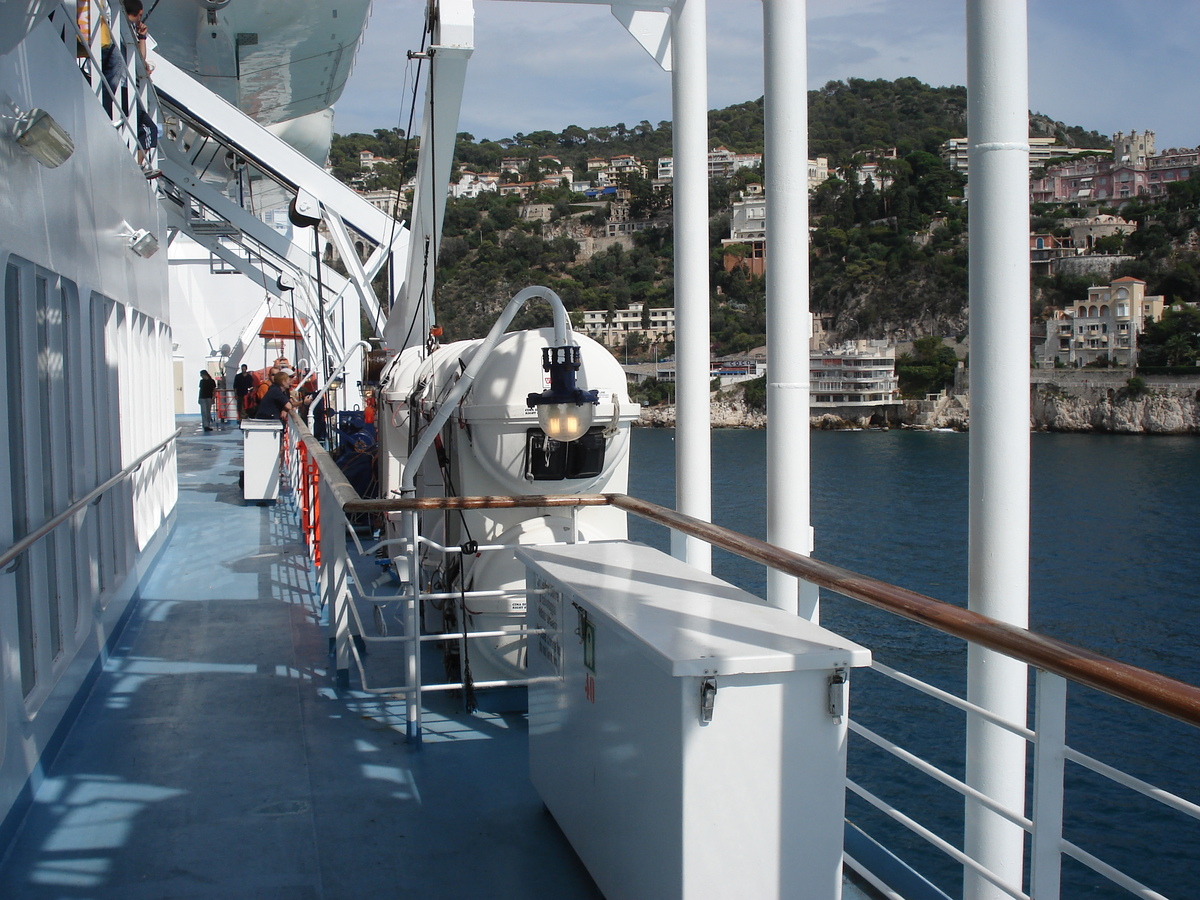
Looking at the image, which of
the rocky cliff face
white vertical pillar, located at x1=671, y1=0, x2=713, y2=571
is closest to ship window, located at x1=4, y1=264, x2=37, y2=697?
white vertical pillar, located at x1=671, y1=0, x2=713, y2=571

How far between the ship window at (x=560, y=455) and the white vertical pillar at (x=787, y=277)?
82 cm

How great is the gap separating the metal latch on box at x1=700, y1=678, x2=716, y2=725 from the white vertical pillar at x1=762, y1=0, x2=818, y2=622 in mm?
1314

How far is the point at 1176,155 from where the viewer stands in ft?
390

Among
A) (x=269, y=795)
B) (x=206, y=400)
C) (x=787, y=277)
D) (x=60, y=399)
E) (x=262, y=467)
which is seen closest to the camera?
(x=269, y=795)

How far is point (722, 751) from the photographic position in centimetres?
155

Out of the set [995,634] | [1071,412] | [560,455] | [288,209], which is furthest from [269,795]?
[1071,412]

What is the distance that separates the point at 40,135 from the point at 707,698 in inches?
83.2

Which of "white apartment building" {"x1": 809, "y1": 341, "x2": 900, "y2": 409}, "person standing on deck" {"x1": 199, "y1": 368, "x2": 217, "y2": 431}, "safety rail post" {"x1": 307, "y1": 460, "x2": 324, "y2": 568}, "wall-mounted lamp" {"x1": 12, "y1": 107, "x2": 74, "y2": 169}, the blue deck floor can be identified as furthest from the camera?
"white apartment building" {"x1": 809, "y1": 341, "x2": 900, "y2": 409}

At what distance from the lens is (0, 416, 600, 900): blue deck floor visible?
216 centimetres

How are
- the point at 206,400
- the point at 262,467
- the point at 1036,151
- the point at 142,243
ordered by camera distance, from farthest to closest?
1. the point at 1036,151
2. the point at 206,400
3. the point at 262,467
4. the point at 142,243

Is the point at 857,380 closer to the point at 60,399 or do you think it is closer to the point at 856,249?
the point at 856,249

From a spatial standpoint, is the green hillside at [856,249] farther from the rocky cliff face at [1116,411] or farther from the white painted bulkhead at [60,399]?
the white painted bulkhead at [60,399]

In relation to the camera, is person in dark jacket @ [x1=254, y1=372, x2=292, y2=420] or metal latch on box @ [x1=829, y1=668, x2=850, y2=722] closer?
metal latch on box @ [x1=829, y1=668, x2=850, y2=722]

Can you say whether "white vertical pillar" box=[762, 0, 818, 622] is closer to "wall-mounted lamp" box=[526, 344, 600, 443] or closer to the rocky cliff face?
"wall-mounted lamp" box=[526, 344, 600, 443]
